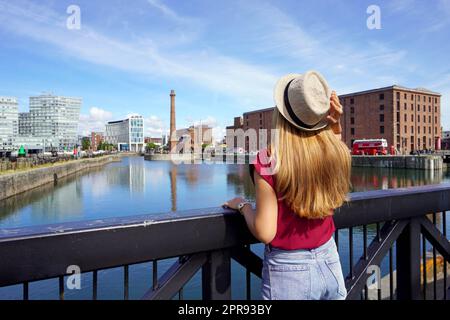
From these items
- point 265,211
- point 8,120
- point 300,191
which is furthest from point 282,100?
point 8,120

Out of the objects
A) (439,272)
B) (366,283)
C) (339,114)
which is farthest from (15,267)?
(439,272)

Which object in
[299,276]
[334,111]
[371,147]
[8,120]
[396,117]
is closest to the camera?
[299,276]

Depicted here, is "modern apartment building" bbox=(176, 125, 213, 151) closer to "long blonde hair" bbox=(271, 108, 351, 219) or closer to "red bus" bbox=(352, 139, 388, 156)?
"red bus" bbox=(352, 139, 388, 156)

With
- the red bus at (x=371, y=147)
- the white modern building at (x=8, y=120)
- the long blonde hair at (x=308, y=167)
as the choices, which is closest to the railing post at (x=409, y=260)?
the long blonde hair at (x=308, y=167)

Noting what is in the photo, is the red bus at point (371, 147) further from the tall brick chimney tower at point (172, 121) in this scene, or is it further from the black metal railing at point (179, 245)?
the black metal railing at point (179, 245)

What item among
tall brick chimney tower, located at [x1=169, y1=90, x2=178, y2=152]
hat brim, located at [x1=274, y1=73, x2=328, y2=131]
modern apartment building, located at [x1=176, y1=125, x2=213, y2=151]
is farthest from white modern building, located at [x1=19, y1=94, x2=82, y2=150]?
hat brim, located at [x1=274, y1=73, x2=328, y2=131]

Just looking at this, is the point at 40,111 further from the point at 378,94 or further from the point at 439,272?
the point at 439,272

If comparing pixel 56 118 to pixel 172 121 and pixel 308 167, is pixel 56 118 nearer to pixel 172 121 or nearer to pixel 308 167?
pixel 172 121

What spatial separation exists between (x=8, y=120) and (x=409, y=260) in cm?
12619

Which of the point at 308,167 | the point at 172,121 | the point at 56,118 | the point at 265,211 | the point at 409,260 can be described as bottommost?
the point at 409,260

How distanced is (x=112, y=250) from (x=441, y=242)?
3166mm

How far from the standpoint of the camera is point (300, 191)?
1.90 meters

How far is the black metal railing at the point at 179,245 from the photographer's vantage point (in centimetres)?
163

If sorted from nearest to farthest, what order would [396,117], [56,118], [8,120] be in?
[396,117] < [8,120] < [56,118]
